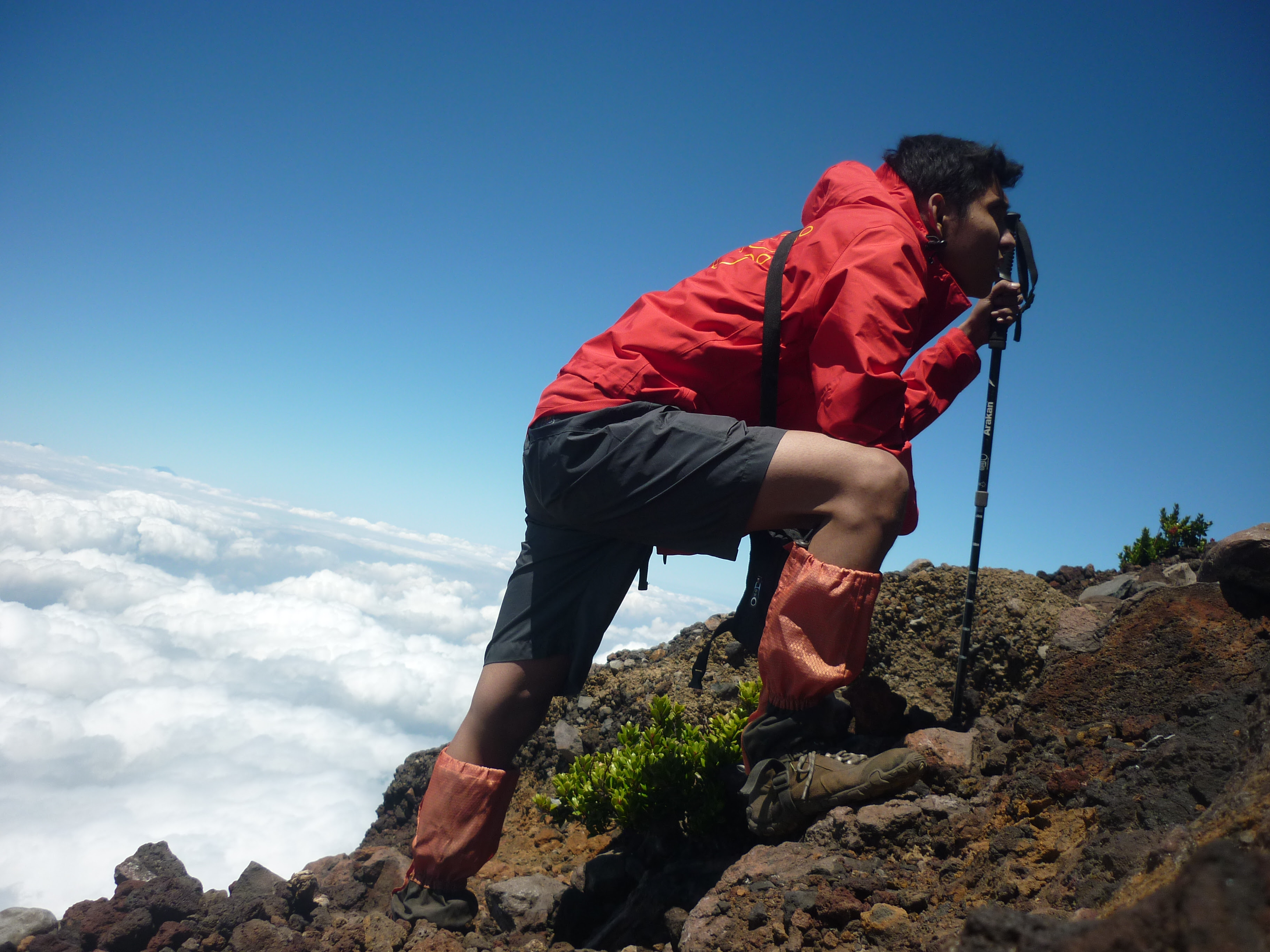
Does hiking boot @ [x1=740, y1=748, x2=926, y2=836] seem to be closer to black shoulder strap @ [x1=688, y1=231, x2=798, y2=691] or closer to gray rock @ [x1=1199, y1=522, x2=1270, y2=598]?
black shoulder strap @ [x1=688, y1=231, x2=798, y2=691]

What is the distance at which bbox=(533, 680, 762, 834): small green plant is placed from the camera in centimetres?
307

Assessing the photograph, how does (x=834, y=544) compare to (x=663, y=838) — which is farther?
(x=663, y=838)

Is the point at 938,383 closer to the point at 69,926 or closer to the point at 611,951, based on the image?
the point at 611,951

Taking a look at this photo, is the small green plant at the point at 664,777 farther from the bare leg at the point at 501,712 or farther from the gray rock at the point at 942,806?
the gray rock at the point at 942,806

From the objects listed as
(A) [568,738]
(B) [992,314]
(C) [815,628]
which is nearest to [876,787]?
(C) [815,628]

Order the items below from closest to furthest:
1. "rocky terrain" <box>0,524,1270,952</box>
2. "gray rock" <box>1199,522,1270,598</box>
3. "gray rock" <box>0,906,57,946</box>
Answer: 1. "rocky terrain" <box>0,524,1270,952</box>
2. "gray rock" <box>1199,522,1270,598</box>
3. "gray rock" <box>0,906,57,946</box>

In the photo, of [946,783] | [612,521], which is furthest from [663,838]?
[612,521]

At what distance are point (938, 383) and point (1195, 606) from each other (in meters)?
1.19

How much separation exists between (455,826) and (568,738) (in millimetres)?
1826

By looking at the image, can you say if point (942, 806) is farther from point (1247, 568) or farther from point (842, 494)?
point (1247, 568)

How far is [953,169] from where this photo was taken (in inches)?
113

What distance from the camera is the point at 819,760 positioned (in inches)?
98.8

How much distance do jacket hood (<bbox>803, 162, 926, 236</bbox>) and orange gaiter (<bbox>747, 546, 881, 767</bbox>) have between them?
135cm

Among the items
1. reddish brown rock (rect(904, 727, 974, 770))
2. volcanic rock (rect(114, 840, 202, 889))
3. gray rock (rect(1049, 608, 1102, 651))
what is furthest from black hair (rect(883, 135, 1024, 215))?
volcanic rock (rect(114, 840, 202, 889))
